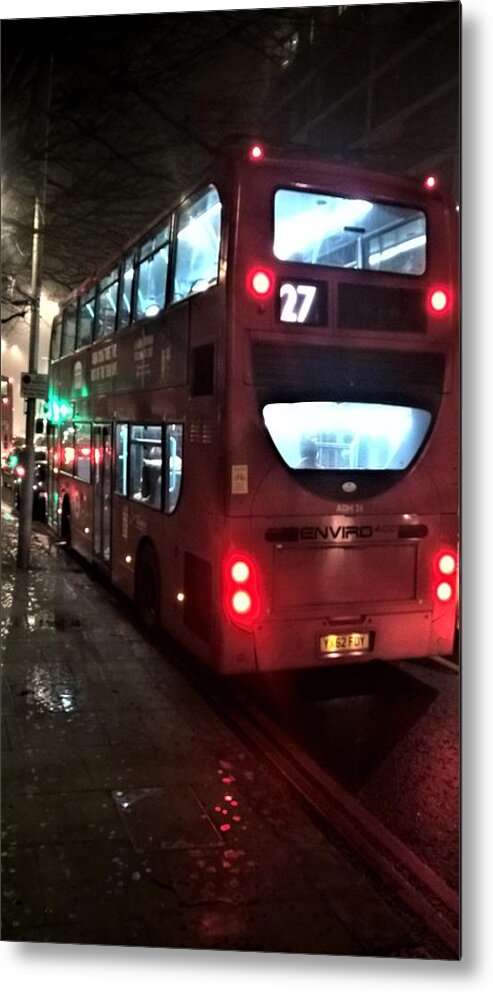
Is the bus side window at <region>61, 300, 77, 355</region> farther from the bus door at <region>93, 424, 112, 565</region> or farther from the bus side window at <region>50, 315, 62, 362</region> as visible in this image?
the bus door at <region>93, 424, 112, 565</region>

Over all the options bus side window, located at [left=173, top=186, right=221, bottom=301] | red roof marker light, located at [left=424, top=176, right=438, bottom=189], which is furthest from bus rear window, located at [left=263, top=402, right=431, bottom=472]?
red roof marker light, located at [left=424, top=176, right=438, bottom=189]

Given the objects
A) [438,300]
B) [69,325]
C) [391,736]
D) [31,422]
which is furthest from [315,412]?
[69,325]

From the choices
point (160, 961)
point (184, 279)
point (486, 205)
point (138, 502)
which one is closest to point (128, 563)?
point (138, 502)

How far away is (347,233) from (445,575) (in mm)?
2357

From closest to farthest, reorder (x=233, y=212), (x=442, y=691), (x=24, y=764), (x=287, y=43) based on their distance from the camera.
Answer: (x=287, y=43)
(x=24, y=764)
(x=233, y=212)
(x=442, y=691)

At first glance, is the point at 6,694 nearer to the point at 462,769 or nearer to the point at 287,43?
the point at 462,769

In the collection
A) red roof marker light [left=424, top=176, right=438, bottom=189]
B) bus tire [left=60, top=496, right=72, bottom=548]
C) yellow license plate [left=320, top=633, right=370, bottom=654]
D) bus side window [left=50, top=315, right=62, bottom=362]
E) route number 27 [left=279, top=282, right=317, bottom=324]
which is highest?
red roof marker light [left=424, top=176, right=438, bottom=189]

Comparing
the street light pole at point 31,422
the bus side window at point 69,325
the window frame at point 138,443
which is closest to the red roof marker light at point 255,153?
the street light pole at point 31,422

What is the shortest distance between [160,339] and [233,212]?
5.23 feet

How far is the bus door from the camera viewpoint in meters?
8.62

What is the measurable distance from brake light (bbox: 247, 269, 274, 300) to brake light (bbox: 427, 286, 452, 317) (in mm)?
1073

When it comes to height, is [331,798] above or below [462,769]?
below

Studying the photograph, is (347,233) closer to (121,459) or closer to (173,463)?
(173,463)

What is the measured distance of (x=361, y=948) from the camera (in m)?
3.26
